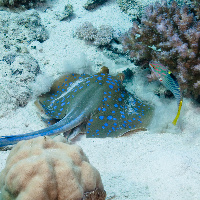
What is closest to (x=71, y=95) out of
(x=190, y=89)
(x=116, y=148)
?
(x=116, y=148)

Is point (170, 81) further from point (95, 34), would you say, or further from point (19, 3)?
point (19, 3)

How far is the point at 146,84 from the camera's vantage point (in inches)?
244

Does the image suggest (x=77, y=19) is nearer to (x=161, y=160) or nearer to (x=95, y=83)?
(x=95, y=83)

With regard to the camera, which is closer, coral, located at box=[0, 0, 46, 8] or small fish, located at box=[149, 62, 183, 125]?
small fish, located at box=[149, 62, 183, 125]

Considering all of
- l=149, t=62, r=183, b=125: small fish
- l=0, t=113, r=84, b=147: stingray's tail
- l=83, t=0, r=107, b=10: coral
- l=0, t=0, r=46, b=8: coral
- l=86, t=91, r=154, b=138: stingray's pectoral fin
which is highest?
l=149, t=62, r=183, b=125: small fish

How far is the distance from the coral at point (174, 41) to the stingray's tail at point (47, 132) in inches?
98.6

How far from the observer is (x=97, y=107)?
493cm

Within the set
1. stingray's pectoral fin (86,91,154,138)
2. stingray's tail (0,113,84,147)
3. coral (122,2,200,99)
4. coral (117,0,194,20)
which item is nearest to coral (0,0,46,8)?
coral (117,0,194,20)

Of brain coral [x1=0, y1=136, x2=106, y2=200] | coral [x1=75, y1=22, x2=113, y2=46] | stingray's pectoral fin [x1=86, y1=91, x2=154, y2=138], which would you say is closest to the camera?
brain coral [x1=0, y1=136, x2=106, y2=200]

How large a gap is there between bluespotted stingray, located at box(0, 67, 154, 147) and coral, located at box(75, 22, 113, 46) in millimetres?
2229

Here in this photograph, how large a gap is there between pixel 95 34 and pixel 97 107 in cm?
376

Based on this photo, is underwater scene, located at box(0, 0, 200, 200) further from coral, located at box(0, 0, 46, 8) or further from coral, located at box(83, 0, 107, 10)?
coral, located at box(83, 0, 107, 10)

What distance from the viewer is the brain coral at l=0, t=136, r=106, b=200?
2.10 metres

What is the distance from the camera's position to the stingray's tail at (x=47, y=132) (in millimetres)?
3258
